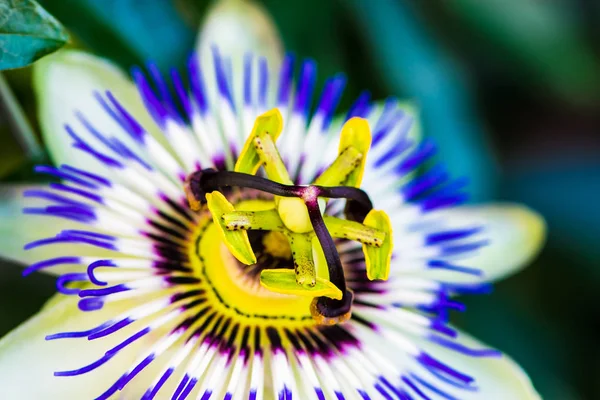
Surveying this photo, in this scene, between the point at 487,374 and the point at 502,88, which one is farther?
the point at 502,88

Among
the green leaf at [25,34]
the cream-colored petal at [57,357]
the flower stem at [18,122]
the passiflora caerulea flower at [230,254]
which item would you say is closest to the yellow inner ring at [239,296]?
the passiflora caerulea flower at [230,254]

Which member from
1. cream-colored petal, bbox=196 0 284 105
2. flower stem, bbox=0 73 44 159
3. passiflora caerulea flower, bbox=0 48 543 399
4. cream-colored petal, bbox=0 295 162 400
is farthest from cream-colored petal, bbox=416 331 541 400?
flower stem, bbox=0 73 44 159

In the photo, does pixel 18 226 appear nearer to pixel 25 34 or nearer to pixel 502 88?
pixel 25 34

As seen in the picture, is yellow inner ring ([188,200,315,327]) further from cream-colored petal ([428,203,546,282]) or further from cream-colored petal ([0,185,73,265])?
cream-colored petal ([428,203,546,282])

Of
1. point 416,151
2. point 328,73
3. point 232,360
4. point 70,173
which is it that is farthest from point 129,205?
point 328,73

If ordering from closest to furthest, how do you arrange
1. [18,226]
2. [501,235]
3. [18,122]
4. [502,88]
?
[18,226]
[18,122]
[501,235]
[502,88]

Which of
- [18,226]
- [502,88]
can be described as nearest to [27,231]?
[18,226]

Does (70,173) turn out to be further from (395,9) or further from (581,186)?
(581,186)
